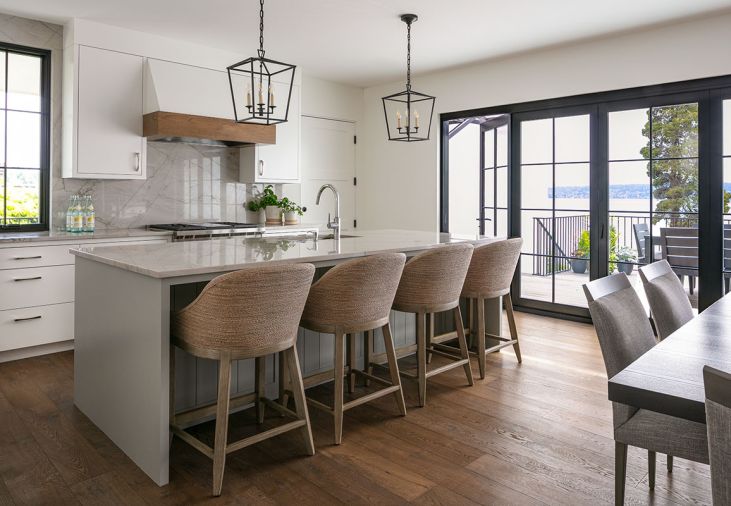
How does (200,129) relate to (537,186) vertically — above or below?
above

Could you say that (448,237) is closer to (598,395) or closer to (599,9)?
(598,395)

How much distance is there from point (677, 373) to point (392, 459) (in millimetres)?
1385

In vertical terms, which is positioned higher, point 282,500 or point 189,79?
point 189,79

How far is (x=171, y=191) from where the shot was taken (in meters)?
5.14

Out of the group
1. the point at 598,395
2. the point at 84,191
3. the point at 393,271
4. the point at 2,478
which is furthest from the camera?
the point at 84,191

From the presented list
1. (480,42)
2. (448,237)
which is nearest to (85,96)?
(448,237)

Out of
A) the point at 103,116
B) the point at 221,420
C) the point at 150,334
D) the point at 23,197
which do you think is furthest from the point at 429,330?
the point at 23,197

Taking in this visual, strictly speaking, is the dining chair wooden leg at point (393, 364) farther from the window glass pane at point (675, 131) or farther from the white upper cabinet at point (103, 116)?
the window glass pane at point (675, 131)

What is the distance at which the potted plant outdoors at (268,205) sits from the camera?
5.72m

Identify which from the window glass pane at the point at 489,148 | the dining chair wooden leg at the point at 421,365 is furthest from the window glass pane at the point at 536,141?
the dining chair wooden leg at the point at 421,365

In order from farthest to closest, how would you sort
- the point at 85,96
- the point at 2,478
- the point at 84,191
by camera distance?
1. the point at 84,191
2. the point at 85,96
3. the point at 2,478

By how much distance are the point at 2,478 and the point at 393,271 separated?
72.7 inches

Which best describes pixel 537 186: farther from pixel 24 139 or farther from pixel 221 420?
pixel 24 139

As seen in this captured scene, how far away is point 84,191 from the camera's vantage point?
459 cm
